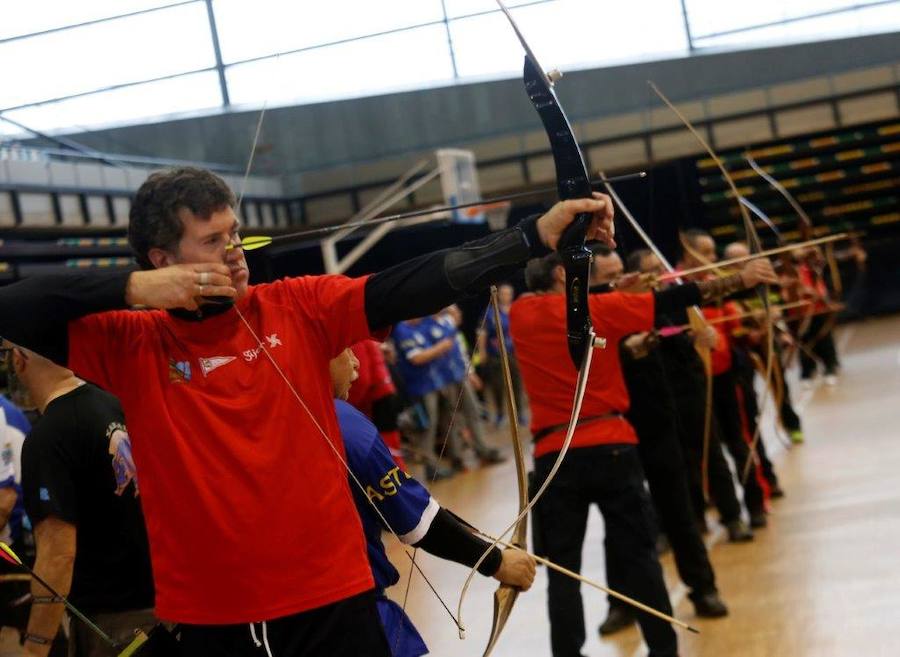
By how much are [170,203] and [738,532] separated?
3.85 m

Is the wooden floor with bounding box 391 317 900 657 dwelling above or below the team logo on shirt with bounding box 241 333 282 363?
below

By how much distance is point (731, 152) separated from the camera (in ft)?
44.7

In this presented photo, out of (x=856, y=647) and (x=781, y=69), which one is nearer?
(x=856, y=647)

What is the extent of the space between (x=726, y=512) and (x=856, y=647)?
168 centimetres

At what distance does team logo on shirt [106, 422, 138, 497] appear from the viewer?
91.8 inches

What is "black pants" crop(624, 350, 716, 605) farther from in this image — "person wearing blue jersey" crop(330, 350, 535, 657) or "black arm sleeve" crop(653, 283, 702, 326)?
"person wearing blue jersey" crop(330, 350, 535, 657)

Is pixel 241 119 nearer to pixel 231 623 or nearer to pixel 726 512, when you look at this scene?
pixel 726 512

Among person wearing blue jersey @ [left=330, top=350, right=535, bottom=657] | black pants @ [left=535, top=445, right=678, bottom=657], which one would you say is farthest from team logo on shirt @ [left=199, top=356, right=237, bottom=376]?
black pants @ [left=535, top=445, right=678, bottom=657]

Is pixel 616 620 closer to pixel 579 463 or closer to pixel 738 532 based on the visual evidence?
pixel 579 463

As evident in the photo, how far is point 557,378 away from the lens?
3.41m

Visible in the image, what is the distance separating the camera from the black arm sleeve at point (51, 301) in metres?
1.58

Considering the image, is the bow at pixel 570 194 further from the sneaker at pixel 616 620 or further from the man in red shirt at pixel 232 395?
the sneaker at pixel 616 620

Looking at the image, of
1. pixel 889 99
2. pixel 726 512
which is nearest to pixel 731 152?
pixel 889 99

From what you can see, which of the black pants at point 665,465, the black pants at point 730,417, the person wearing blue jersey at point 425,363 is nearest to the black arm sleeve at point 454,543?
the black pants at point 665,465
